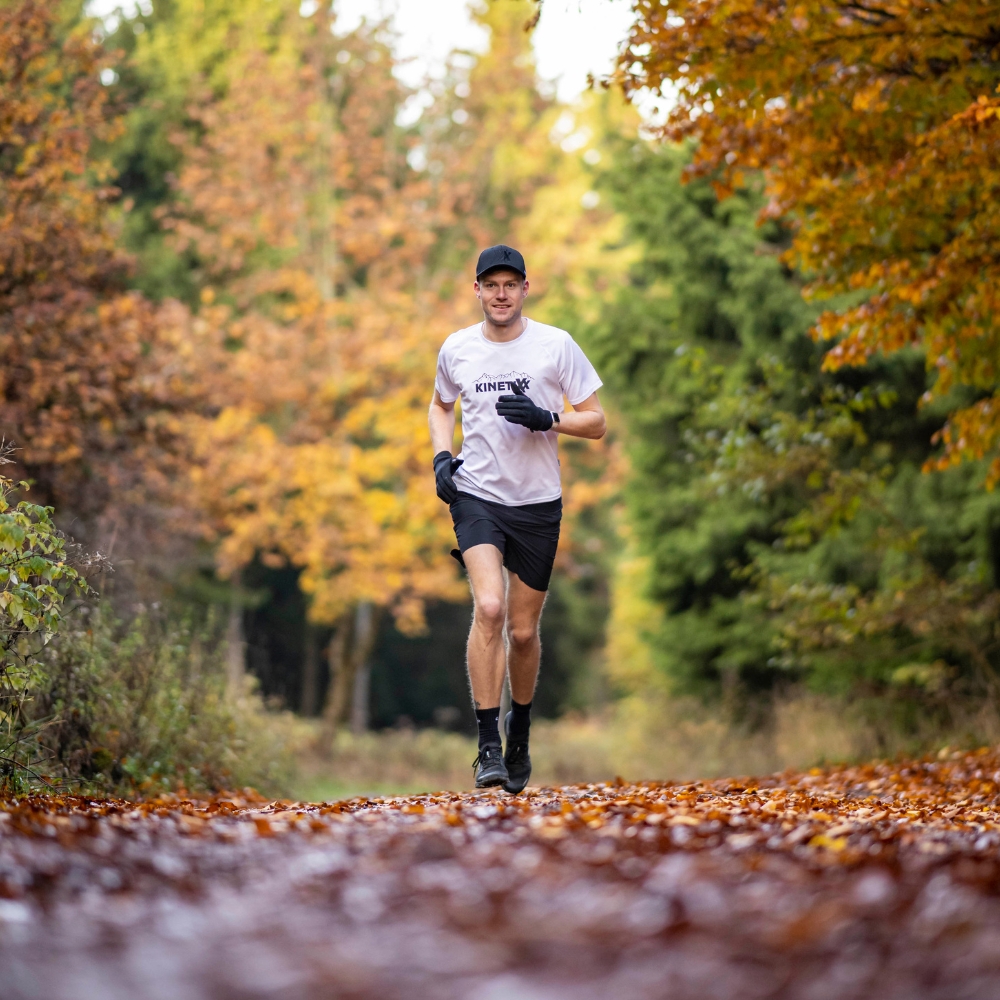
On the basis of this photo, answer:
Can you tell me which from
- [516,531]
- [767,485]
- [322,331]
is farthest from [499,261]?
[322,331]

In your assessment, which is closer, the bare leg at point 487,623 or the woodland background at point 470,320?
the bare leg at point 487,623

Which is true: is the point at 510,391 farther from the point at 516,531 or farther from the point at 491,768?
the point at 491,768

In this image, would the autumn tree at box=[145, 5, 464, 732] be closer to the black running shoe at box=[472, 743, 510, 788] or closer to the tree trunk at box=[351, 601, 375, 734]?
the tree trunk at box=[351, 601, 375, 734]

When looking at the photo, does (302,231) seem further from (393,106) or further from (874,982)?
(874,982)

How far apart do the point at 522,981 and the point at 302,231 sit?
21109 mm

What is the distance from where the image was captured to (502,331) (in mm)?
5645

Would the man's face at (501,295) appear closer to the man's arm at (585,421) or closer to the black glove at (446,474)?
the man's arm at (585,421)

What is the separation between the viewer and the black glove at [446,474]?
18.0 feet

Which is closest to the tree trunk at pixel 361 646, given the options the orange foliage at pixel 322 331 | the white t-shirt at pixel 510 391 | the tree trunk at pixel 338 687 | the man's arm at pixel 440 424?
the tree trunk at pixel 338 687

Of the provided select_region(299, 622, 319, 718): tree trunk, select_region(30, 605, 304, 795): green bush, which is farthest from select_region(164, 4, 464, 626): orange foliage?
select_region(30, 605, 304, 795): green bush

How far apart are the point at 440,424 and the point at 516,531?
0.64 m

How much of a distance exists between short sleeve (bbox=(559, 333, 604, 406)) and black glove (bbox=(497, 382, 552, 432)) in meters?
0.37

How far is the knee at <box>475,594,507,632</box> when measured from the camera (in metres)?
5.41

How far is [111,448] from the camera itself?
12.0 meters
